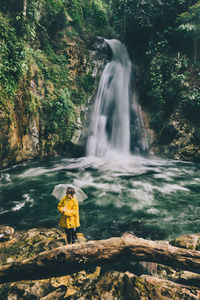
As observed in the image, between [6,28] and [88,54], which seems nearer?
[6,28]

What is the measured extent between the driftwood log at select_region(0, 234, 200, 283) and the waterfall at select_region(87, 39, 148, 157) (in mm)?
8650

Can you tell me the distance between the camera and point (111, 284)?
2.69 metres

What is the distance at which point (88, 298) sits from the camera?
8.14 feet

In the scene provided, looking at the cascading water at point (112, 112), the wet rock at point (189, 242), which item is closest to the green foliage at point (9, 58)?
the cascading water at point (112, 112)

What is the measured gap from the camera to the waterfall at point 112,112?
1189 centimetres

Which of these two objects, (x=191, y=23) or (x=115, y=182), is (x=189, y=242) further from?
(x=191, y=23)

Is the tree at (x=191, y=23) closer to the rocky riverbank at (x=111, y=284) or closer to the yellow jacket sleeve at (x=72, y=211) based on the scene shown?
the rocky riverbank at (x=111, y=284)

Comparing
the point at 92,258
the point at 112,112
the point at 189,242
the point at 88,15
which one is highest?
the point at 88,15

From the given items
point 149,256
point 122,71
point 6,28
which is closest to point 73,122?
point 6,28

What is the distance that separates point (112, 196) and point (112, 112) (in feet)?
25.6

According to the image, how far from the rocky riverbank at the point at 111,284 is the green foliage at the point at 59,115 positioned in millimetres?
6999

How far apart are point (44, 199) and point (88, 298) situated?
392 cm

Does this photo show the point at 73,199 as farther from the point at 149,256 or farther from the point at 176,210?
the point at 176,210

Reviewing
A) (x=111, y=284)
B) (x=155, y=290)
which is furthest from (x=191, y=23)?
(x=111, y=284)
